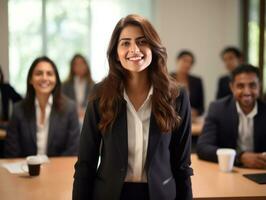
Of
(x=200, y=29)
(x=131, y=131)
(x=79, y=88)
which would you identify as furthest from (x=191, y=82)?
(x=131, y=131)

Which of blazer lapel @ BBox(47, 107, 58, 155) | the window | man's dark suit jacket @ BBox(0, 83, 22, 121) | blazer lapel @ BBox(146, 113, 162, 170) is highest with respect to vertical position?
the window

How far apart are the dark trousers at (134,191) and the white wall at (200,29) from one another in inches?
196

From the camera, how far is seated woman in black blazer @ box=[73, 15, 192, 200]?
61.0 inches

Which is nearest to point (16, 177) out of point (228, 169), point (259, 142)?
point (228, 169)

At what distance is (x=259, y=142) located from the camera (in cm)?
262

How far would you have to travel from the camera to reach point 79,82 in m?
5.36

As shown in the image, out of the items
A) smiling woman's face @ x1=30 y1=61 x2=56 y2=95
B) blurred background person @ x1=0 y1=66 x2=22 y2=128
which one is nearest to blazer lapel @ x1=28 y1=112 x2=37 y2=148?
smiling woman's face @ x1=30 y1=61 x2=56 y2=95

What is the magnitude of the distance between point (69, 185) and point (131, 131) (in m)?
0.66

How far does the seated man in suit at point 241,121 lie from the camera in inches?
103

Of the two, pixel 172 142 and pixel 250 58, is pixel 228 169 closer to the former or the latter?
pixel 172 142

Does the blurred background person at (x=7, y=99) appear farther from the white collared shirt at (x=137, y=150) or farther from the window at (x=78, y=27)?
the window at (x=78, y=27)

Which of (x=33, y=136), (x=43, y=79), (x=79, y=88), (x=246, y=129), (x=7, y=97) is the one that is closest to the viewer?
(x=246, y=129)

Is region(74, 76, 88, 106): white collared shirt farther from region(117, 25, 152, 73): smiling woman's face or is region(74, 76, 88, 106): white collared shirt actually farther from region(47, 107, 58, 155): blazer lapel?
region(117, 25, 152, 73): smiling woman's face

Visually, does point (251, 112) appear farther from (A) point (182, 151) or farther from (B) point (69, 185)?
(B) point (69, 185)
